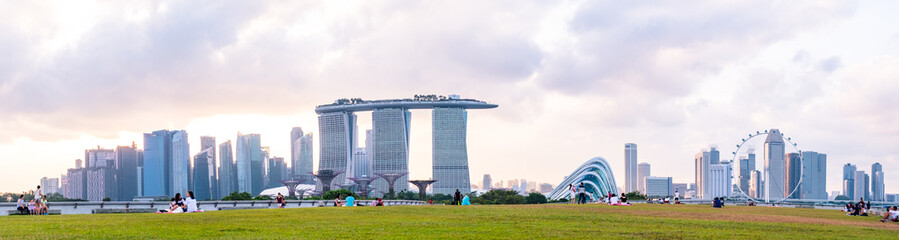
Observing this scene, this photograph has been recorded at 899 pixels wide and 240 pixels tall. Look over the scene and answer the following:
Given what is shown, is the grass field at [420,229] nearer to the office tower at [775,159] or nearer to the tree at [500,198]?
the tree at [500,198]

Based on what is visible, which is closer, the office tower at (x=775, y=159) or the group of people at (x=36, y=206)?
the group of people at (x=36, y=206)

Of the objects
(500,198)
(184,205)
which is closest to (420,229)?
(184,205)

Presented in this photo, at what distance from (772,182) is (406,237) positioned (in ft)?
509

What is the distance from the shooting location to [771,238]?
87.6ft

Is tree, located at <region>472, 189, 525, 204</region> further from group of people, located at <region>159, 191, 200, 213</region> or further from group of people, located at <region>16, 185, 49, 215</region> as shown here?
group of people, located at <region>159, 191, 200, 213</region>

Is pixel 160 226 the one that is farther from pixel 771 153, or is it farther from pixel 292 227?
pixel 771 153

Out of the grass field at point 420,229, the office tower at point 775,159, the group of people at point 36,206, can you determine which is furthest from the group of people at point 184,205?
the office tower at point 775,159

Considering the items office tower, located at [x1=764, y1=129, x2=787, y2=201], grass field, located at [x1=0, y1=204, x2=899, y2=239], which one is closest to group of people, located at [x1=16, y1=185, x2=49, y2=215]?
grass field, located at [x1=0, y1=204, x2=899, y2=239]

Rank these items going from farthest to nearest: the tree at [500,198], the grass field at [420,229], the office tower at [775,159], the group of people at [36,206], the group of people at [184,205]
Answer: the office tower at [775,159], the tree at [500,198], the group of people at [36,206], the group of people at [184,205], the grass field at [420,229]

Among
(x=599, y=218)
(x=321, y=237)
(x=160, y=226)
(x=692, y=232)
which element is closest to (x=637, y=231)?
(x=692, y=232)

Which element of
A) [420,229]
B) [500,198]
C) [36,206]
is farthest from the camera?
[500,198]

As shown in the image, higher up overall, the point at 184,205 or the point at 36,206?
the point at 184,205

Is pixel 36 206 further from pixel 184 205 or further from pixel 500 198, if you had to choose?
pixel 500 198

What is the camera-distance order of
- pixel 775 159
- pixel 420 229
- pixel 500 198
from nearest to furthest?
pixel 420 229 < pixel 500 198 < pixel 775 159
